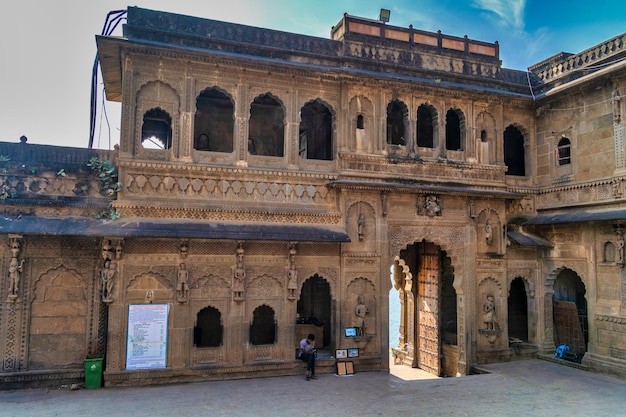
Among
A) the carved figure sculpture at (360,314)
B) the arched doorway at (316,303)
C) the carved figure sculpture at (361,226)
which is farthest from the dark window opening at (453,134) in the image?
the carved figure sculpture at (360,314)

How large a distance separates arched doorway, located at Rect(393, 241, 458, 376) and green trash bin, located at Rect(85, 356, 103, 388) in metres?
9.92

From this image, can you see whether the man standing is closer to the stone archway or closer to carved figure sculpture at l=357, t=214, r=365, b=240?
carved figure sculpture at l=357, t=214, r=365, b=240

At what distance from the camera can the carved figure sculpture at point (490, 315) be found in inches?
537

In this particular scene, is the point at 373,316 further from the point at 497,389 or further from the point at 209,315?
the point at 209,315

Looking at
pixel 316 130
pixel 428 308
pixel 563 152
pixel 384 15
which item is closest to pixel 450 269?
pixel 428 308

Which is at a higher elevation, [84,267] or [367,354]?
[84,267]

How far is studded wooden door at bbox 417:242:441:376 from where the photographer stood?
1521 centimetres

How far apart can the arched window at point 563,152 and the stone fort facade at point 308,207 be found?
0.08m

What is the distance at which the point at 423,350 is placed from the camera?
632 inches

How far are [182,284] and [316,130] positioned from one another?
6.99 metres

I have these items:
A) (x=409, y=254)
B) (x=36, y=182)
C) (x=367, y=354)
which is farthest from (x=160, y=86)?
(x=409, y=254)

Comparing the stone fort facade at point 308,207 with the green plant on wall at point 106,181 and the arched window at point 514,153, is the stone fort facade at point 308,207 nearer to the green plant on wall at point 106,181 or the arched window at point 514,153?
the green plant on wall at point 106,181

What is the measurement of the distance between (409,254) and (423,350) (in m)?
3.31

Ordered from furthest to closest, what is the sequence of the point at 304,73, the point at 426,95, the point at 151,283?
the point at 426,95, the point at 304,73, the point at 151,283
